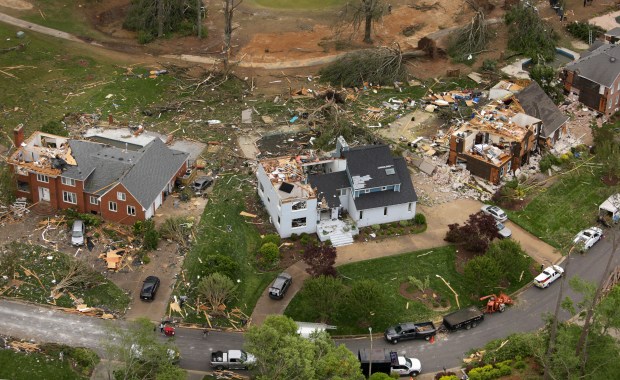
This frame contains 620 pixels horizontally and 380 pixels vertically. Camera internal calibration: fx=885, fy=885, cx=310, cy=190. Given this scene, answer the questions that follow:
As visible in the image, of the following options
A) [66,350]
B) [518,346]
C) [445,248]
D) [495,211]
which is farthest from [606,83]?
[66,350]

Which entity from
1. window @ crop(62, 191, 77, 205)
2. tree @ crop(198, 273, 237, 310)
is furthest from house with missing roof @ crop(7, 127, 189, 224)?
tree @ crop(198, 273, 237, 310)

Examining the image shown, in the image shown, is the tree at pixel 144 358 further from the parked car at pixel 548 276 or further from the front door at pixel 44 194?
the parked car at pixel 548 276

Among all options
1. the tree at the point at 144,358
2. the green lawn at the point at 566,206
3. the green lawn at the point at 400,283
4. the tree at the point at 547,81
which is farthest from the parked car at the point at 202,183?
the tree at the point at 547,81

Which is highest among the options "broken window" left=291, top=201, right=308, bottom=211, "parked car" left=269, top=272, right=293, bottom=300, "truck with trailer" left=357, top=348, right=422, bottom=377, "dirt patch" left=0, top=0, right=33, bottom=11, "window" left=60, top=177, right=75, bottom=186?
"dirt patch" left=0, top=0, right=33, bottom=11

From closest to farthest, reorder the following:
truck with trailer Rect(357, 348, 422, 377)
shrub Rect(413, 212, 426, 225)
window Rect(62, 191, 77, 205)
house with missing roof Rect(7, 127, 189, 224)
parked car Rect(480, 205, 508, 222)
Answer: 1. truck with trailer Rect(357, 348, 422, 377)
2. house with missing roof Rect(7, 127, 189, 224)
3. window Rect(62, 191, 77, 205)
4. shrub Rect(413, 212, 426, 225)
5. parked car Rect(480, 205, 508, 222)

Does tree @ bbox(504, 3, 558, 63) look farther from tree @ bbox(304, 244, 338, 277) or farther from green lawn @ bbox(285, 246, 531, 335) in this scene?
tree @ bbox(304, 244, 338, 277)

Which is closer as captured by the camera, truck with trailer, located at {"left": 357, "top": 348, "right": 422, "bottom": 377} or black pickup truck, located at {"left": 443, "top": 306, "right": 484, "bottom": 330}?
truck with trailer, located at {"left": 357, "top": 348, "right": 422, "bottom": 377}

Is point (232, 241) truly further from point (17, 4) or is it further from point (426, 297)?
point (17, 4)

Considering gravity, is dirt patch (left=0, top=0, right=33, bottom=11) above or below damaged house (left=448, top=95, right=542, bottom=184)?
→ above
